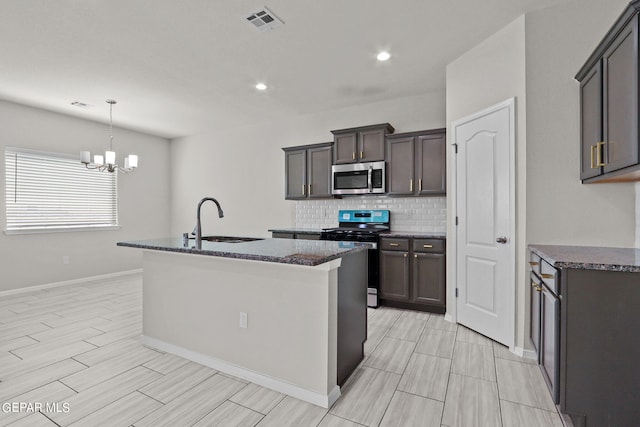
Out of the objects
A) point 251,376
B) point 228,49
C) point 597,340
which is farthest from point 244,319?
point 228,49

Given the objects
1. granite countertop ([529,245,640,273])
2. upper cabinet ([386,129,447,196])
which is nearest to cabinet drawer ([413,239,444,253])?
upper cabinet ([386,129,447,196])

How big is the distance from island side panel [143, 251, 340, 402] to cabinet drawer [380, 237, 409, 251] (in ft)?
6.47

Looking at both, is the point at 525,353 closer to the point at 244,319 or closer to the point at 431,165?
the point at 431,165

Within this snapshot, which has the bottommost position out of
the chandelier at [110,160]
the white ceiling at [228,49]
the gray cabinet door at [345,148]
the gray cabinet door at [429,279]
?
the gray cabinet door at [429,279]

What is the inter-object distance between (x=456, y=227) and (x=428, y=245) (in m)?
0.41

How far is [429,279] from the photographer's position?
3625 mm

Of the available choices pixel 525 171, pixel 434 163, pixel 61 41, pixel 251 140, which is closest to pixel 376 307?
pixel 434 163

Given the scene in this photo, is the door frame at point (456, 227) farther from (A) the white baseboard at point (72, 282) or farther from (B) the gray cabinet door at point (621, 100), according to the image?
(A) the white baseboard at point (72, 282)

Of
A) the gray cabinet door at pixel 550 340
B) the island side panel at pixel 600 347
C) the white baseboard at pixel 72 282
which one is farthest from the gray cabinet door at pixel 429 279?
the white baseboard at pixel 72 282

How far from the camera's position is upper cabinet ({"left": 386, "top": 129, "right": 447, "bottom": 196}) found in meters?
3.80

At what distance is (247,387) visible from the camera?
7.04 ft

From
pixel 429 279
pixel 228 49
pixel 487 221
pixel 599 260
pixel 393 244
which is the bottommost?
pixel 429 279

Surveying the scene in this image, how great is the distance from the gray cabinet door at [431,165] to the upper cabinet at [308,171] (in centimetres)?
127

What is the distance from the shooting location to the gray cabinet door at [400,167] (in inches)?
156
